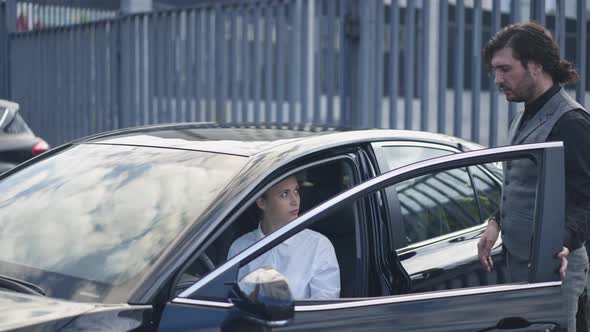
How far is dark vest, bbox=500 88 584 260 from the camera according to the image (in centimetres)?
334

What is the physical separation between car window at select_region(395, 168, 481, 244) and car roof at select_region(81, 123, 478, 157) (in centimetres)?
32

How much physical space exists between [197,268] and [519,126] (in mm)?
1560

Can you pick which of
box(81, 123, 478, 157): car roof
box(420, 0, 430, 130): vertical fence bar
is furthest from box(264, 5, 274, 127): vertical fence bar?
box(81, 123, 478, 157): car roof

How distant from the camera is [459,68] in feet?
24.3

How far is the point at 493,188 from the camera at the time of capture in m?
4.48

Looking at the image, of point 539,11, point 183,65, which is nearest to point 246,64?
point 183,65

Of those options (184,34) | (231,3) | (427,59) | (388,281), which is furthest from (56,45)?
(388,281)

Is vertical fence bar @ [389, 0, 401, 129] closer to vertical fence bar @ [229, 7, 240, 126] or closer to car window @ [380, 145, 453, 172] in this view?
vertical fence bar @ [229, 7, 240, 126]

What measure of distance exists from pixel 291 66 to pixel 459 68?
6.81 feet

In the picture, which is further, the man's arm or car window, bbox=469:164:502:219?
car window, bbox=469:164:502:219

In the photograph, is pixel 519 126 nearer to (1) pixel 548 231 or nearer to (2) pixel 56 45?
(1) pixel 548 231

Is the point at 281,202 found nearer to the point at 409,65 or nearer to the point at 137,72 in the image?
the point at 409,65

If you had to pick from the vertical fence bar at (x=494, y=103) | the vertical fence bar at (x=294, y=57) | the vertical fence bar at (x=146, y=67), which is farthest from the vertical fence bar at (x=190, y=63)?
Answer: the vertical fence bar at (x=494, y=103)

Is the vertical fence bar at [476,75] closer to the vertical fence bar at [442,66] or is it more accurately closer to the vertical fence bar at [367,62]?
the vertical fence bar at [442,66]
